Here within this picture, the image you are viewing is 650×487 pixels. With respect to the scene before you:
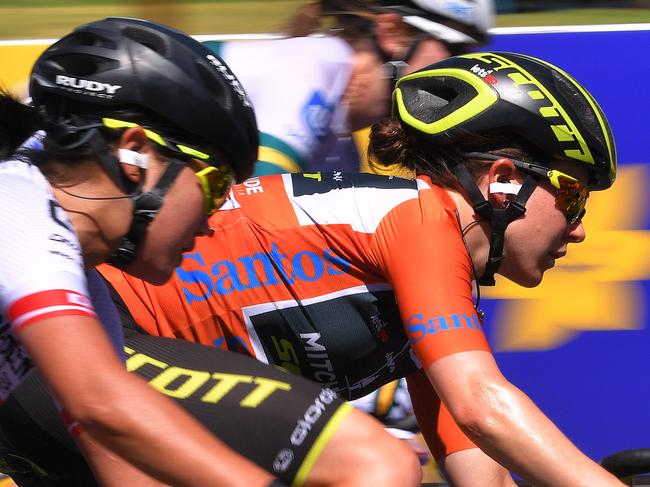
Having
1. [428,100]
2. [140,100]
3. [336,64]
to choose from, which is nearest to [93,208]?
[140,100]

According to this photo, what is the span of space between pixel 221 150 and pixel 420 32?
1869 millimetres

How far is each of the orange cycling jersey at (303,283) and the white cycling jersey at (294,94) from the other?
19.3 inches

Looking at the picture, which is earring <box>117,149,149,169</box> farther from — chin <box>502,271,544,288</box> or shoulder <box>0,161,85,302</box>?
chin <box>502,271,544,288</box>

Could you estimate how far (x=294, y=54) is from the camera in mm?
3451

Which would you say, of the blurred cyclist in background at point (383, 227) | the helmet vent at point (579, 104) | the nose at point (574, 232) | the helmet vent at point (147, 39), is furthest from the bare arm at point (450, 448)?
the helmet vent at point (147, 39)

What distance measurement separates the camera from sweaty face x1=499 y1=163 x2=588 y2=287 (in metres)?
2.83

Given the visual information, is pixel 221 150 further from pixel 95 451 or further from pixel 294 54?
pixel 294 54

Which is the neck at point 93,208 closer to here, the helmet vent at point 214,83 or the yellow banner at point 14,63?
the helmet vent at point 214,83

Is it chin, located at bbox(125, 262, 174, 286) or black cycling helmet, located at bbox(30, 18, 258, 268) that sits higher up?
black cycling helmet, located at bbox(30, 18, 258, 268)

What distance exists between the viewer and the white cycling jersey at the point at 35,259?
1.78 m

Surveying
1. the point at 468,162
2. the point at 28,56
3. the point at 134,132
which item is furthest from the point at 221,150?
the point at 28,56

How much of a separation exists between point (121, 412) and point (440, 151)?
1413mm

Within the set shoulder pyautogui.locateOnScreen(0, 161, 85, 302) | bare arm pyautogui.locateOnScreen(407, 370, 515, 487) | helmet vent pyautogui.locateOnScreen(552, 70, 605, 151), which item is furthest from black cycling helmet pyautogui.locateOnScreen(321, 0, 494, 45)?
shoulder pyautogui.locateOnScreen(0, 161, 85, 302)

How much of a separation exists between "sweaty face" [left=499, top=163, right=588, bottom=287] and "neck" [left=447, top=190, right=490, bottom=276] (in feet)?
0.20
